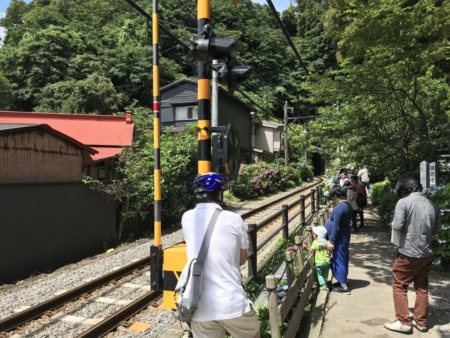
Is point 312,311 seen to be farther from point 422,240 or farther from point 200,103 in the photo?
point 200,103

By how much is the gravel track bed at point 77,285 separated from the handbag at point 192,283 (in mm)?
3575

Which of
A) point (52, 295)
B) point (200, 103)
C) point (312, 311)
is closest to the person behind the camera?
point (200, 103)

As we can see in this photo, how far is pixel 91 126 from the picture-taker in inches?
671

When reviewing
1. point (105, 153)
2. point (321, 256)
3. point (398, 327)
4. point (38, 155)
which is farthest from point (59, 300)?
point (105, 153)

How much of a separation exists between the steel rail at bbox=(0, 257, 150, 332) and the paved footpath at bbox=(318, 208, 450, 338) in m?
4.59

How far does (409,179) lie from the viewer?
14.1 ft

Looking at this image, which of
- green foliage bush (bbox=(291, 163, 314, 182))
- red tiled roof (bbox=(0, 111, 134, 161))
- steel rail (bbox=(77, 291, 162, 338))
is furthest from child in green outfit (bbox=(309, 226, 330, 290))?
green foliage bush (bbox=(291, 163, 314, 182))

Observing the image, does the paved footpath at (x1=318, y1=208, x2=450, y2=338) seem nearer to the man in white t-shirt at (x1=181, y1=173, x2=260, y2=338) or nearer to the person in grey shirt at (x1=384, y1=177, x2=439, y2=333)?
the person in grey shirt at (x1=384, y1=177, x2=439, y2=333)

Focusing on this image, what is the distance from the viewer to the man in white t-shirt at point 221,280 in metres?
2.40

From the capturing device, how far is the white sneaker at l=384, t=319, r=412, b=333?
167 inches

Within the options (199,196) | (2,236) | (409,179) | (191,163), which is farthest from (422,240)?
(191,163)

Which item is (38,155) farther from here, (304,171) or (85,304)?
(304,171)

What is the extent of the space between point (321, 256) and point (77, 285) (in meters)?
5.26

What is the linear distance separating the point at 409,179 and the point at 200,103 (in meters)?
2.46
